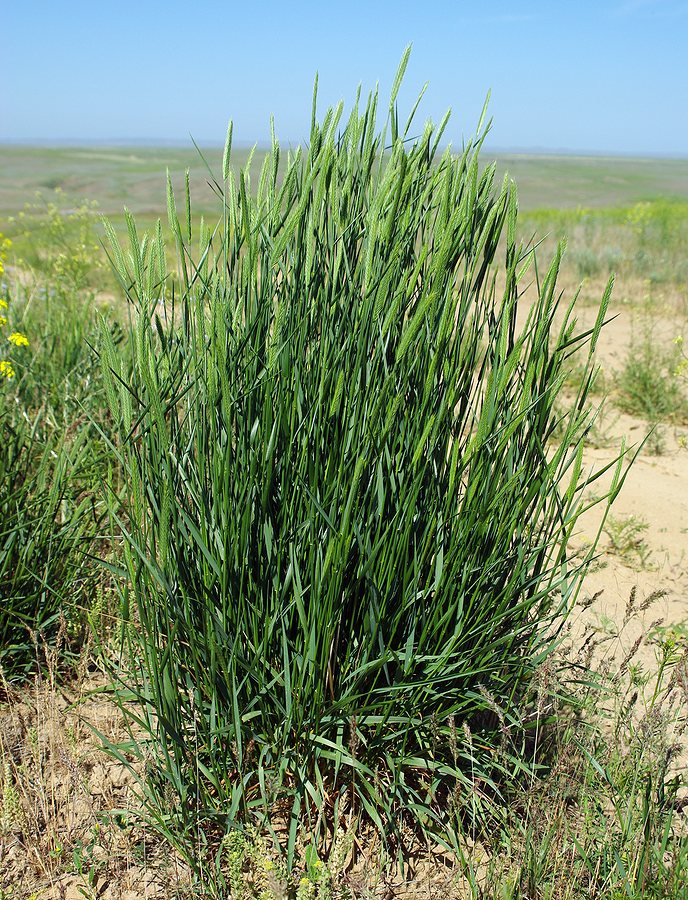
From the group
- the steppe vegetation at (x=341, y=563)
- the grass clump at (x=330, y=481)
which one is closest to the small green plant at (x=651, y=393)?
the steppe vegetation at (x=341, y=563)

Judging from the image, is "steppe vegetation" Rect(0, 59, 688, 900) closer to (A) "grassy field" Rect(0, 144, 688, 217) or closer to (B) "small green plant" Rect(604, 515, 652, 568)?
(B) "small green plant" Rect(604, 515, 652, 568)

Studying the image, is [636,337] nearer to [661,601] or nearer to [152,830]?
[661,601]

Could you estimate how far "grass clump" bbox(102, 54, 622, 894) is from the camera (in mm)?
1337

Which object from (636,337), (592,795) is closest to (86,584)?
(592,795)

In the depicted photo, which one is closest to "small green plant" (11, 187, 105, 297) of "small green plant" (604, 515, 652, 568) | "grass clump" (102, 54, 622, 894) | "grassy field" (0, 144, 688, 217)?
"small green plant" (604, 515, 652, 568)

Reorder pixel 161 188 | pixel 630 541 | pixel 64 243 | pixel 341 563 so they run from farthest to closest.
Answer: pixel 161 188 → pixel 64 243 → pixel 630 541 → pixel 341 563

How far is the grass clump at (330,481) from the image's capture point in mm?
1337

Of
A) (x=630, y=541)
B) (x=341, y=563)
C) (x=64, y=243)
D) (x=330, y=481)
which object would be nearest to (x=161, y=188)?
(x=64, y=243)

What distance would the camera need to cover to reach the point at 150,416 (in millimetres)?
1332

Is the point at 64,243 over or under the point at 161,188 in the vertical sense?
under

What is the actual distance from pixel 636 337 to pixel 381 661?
5.69 m

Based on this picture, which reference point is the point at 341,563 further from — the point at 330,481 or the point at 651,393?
the point at 651,393

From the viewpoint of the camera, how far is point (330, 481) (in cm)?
142

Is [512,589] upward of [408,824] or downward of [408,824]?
upward
